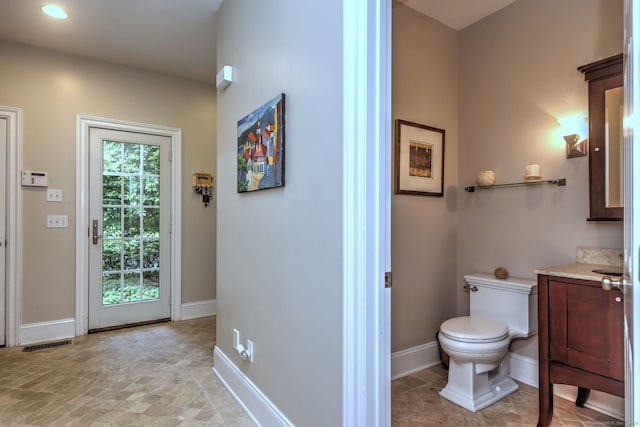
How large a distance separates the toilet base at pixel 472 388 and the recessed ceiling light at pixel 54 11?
360 centimetres

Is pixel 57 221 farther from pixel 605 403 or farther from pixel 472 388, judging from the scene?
pixel 605 403

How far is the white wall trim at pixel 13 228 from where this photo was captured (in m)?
2.88

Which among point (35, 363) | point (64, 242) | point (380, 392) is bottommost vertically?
point (35, 363)

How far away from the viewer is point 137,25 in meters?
2.65

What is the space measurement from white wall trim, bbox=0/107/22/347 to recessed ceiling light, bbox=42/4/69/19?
93cm

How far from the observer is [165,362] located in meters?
2.56

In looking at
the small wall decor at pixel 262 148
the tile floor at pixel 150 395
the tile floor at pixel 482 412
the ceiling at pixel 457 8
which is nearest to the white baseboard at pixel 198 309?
the tile floor at pixel 150 395

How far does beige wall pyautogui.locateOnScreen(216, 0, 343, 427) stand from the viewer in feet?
4.31

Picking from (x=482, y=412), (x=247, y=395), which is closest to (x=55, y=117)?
(x=247, y=395)

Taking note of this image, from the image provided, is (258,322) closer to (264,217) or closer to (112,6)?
(264,217)

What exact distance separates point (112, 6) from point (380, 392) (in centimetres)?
295

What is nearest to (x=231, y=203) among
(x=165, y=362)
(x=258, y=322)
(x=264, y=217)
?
(x=264, y=217)

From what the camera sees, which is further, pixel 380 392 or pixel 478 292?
pixel 478 292

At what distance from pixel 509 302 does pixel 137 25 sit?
3380 mm
